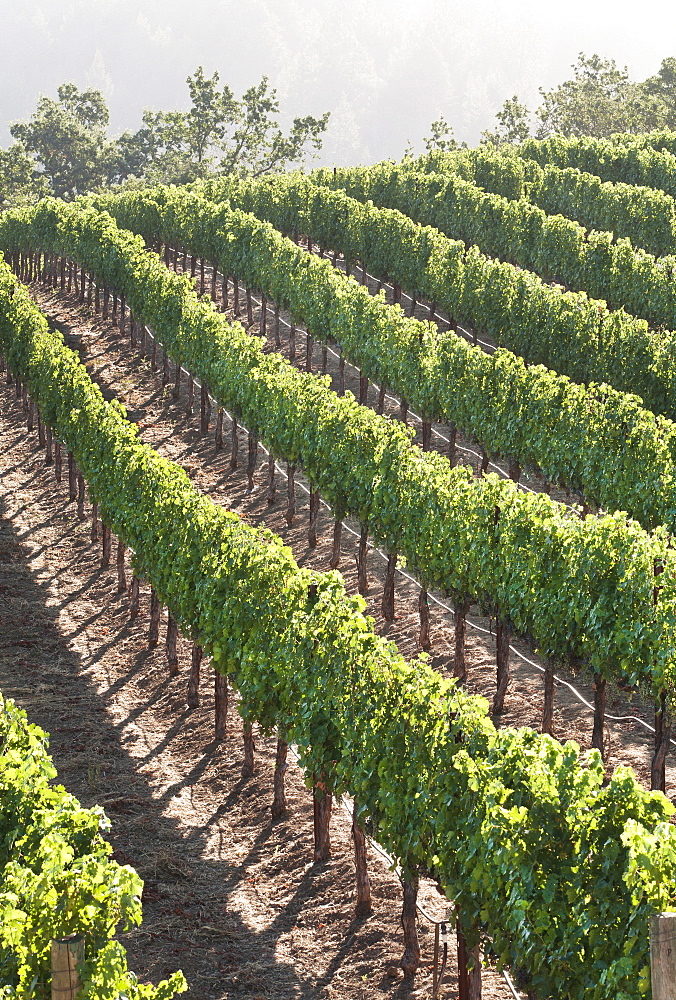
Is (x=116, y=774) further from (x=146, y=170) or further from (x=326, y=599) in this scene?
(x=146, y=170)

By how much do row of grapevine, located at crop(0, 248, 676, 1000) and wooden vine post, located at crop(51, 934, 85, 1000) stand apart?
5.16 metres

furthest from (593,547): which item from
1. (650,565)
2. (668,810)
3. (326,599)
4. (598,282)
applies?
(598,282)

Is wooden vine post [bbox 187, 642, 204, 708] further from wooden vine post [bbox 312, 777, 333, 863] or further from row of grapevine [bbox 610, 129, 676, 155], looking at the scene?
row of grapevine [bbox 610, 129, 676, 155]

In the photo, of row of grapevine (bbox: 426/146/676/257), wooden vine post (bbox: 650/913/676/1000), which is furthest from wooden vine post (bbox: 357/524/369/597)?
row of grapevine (bbox: 426/146/676/257)

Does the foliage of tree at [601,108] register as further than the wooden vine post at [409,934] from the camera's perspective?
Yes

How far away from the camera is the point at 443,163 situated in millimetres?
72875

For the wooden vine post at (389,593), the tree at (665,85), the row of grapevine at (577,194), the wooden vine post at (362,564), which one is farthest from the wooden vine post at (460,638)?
the tree at (665,85)

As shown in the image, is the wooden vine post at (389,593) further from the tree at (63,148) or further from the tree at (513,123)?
the tree at (63,148)

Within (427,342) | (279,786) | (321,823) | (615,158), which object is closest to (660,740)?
(321,823)

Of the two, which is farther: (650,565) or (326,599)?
(650,565)

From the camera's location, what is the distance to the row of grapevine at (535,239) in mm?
44156

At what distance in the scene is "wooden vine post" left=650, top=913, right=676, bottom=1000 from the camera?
24.2 feet

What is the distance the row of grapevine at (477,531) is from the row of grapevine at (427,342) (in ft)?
12.3

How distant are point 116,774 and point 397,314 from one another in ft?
66.7
